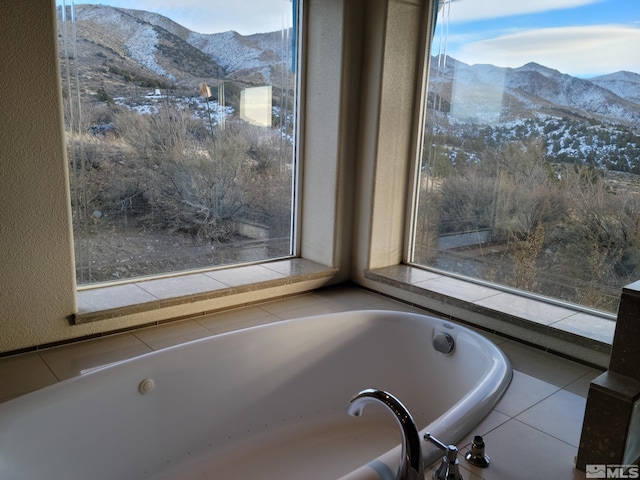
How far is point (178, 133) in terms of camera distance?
259 cm

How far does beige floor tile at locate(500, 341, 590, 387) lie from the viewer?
1.98 meters

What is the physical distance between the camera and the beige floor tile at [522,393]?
1723mm

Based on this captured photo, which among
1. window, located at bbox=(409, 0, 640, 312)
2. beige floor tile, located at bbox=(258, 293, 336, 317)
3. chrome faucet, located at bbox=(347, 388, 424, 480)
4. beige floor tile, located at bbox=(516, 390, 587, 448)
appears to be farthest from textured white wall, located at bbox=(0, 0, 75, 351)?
window, located at bbox=(409, 0, 640, 312)

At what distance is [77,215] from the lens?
7.63ft

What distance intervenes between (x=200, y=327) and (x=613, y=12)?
2318 millimetres

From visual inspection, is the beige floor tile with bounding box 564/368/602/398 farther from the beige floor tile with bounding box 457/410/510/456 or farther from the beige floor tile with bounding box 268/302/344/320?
the beige floor tile with bounding box 268/302/344/320

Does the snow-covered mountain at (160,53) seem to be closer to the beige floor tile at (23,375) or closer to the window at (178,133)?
the window at (178,133)

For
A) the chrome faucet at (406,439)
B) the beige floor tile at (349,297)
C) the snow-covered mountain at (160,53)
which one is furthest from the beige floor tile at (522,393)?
the snow-covered mountain at (160,53)

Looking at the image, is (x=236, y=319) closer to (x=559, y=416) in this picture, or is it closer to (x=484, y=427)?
(x=484, y=427)

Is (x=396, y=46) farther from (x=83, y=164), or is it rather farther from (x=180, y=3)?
(x=83, y=164)

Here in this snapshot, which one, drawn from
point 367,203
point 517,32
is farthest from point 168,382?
point 517,32

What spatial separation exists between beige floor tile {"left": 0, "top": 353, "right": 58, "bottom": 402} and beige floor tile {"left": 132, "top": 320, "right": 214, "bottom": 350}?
0.39 m

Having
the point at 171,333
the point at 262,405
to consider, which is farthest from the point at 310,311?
the point at 171,333

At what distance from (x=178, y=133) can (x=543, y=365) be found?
2.03 metres
